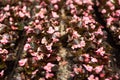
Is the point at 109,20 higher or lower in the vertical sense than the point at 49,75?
higher

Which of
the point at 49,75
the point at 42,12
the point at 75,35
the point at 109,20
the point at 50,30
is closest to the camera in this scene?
the point at 49,75

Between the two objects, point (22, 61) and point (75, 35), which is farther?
point (75, 35)

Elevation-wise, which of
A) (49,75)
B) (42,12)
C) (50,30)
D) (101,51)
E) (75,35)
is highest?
(42,12)

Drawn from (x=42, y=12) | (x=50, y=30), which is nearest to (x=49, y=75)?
(x=50, y=30)

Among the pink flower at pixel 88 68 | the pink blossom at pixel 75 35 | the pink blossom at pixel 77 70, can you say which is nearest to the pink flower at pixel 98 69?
the pink flower at pixel 88 68

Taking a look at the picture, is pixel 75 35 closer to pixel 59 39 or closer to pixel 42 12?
pixel 59 39

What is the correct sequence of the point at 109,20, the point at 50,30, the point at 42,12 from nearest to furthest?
1. the point at 50,30
2. the point at 109,20
3. the point at 42,12

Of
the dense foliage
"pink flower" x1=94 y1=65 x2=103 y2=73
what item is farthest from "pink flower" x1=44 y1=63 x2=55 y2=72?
"pink flower" x1=94 y1=65 x2=103 y2=73

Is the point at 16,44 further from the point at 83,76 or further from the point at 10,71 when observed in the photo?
the point at 83,76

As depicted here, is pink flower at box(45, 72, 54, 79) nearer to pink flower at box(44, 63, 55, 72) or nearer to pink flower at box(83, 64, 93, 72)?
pink flower at box(44, 63, 55, 72)
